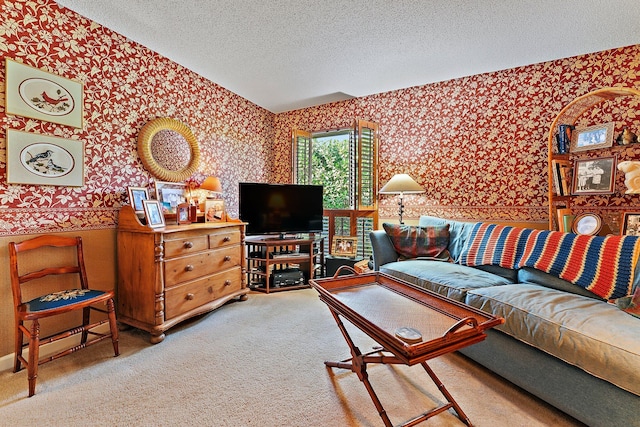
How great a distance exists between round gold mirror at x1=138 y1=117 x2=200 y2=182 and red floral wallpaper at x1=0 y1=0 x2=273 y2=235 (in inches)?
3.0

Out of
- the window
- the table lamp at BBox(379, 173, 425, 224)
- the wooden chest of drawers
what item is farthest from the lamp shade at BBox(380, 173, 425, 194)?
the wooden chest of drawers

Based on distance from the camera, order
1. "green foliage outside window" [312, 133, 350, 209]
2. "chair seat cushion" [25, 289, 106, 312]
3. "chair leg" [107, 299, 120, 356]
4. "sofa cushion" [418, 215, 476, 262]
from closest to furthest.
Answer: "chair seat cushion" [25, 289, 106, 312] < "chair leg" [107, 299, 120, 356] < "sofa cushion" [418, 215, 476, 262] < "green foliage outside window" [312, 133, 350, 209]

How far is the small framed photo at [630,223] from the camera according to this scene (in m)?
2.18

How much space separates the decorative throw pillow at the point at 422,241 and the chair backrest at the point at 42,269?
263 cm

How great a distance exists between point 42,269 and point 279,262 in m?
2.01

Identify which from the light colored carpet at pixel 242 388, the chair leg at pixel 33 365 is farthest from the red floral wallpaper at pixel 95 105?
the light colored carpet at pixel 242 388

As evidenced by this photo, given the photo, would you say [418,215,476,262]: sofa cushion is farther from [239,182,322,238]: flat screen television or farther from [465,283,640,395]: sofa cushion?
[239,182,322,238]: flat screen television

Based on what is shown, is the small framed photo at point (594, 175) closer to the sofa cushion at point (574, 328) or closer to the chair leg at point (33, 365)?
the sofa cushion at point (574, 328)

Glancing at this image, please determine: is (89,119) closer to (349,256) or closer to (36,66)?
(36,66)

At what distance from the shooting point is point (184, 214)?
2.59 m

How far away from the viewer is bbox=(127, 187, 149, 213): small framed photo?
2285 millimetres

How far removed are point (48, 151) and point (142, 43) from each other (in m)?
1.24

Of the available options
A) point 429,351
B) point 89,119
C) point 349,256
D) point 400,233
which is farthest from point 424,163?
point 89,119

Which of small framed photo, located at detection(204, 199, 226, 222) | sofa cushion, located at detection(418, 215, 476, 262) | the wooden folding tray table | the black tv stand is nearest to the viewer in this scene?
the wooden folding tray table
